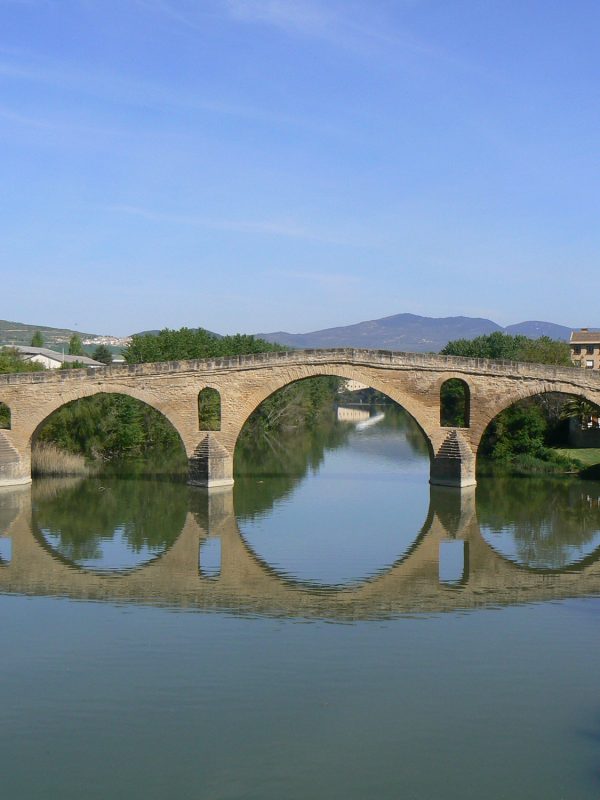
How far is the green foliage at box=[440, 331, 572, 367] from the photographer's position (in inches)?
1558

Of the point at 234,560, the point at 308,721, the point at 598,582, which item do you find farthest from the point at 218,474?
the point at 308,721

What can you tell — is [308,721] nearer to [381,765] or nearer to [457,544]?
[381,765]

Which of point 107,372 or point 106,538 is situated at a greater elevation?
point 107,372

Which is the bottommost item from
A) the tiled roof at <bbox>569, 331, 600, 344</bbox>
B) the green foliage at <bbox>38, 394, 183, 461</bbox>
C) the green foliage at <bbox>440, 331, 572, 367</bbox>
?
the green foliage at <bbox>38, 394, 183, 461</bbox>

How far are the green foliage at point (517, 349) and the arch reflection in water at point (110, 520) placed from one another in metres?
16.2

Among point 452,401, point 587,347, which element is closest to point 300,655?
point 452,401

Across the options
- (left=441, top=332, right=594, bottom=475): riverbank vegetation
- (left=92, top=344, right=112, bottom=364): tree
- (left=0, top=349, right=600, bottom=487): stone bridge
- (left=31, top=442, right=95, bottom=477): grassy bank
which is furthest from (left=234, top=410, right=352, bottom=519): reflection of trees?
(left=92, top=344, right=112, bottom=364): tree

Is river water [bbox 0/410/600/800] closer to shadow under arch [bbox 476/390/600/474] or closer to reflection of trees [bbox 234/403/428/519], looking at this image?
reflection of trees [bbox 234/403/428/519]

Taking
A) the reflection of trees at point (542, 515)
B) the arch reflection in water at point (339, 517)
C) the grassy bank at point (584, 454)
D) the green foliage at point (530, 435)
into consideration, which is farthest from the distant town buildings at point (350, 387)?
the reflection of trees at point (542, 515)

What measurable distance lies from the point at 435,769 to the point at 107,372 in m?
20.8

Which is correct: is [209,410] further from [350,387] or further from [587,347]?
[350,387]

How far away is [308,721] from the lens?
9602 millimetres

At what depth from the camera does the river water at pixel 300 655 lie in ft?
28.0

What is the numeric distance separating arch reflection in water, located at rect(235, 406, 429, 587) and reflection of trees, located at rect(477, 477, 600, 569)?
1959 millimetres
